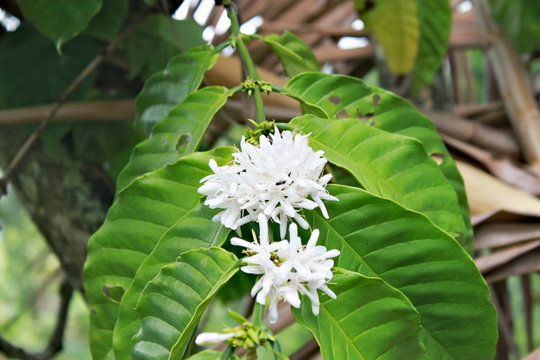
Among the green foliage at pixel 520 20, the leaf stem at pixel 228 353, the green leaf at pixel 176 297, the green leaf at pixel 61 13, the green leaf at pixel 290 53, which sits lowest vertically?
the leaf stem at pixel 228 353

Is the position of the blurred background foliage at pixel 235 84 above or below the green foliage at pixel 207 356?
above

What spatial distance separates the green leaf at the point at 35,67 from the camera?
0.81 metres

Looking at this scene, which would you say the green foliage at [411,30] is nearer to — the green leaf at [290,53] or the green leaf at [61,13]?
the green leaf at [290,53]

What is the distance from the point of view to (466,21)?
113 centimetres

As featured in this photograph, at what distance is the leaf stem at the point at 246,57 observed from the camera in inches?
16.9

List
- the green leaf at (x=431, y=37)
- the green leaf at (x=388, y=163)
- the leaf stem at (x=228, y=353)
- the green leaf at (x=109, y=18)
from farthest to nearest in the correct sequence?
the green leaf at (x=431, y=37) < the green leaf at (x=109, y=18) < the green leaf at (x=388, y=163) < the leaf stem at (x=228, y=353)

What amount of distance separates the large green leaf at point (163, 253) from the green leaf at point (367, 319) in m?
0.07

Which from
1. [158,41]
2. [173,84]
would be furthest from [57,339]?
[173,84]

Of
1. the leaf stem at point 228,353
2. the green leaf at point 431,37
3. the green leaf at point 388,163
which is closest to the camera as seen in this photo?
Result: the leaf stem at point 228,353

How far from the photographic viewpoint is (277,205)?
1.14 feet

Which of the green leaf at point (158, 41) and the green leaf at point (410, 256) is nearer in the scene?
the green leaf at point (410, 256)

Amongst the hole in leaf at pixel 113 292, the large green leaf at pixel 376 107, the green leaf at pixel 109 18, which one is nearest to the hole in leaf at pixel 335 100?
the large green leaf at pixel 376 107

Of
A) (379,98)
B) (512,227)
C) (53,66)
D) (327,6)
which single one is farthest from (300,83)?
(327,6)

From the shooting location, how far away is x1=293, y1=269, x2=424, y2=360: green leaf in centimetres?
33
